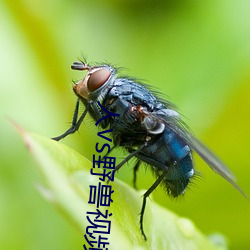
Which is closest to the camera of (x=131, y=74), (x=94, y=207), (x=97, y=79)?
Answer: (x=94, y=207)

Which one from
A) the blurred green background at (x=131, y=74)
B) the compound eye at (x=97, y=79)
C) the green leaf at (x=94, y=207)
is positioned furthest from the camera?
the blurred green background at (x=131, y=74)

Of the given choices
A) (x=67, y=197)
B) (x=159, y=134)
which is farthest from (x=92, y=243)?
(x=159, y=134)

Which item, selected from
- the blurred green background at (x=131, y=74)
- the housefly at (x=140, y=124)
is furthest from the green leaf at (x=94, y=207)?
the blurred green background at (x=131, y=74)

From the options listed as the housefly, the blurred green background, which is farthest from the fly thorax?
the blurred green background

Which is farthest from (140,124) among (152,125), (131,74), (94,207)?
(131,74)

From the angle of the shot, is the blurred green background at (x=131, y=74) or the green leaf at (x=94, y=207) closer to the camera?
the green leaf at (x=94, y=207)

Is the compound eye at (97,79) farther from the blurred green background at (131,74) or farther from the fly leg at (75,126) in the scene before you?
the blurred green background at (131,74)

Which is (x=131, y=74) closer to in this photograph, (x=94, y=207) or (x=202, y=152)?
(x=202, y=152)

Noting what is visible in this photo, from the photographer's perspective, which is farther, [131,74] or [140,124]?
[131,74]
